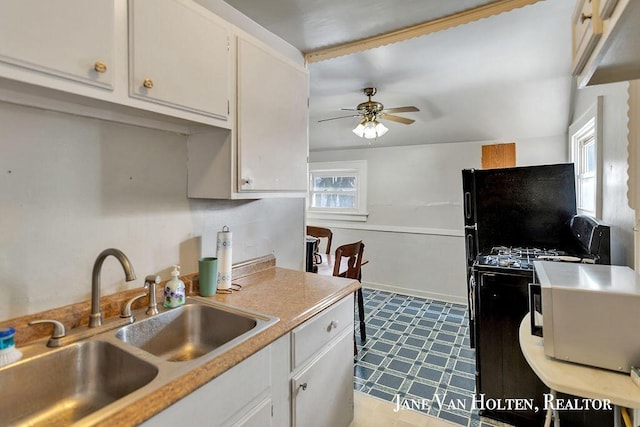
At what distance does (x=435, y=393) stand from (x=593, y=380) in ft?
4.69

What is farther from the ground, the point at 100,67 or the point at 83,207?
the point at 100,67

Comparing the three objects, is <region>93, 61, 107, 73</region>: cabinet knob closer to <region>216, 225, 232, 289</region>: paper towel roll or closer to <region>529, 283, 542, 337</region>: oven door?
<region>216, 225, 232, 289</region>: paper towel roll

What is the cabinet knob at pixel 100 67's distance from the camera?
90 centimetres

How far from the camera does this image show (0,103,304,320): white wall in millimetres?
990

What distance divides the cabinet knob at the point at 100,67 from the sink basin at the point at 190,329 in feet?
2.80

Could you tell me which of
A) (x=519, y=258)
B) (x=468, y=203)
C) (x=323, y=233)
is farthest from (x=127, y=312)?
(x=323, y=233)

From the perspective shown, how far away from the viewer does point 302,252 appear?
89.3 inches

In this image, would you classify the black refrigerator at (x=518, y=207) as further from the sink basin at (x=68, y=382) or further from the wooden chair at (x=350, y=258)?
the sink basin at (x=68, y=382)

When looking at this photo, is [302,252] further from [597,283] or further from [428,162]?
[428,162]

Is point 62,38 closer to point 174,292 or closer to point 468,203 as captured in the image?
point 174,292

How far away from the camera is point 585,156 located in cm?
284

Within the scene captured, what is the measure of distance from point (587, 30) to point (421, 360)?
2458 millimetres

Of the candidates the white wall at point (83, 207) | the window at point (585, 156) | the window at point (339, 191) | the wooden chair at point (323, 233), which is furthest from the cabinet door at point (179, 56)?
the window at point (339, 191)

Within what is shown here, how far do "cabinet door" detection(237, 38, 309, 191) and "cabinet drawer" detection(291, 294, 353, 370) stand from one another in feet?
2.17
